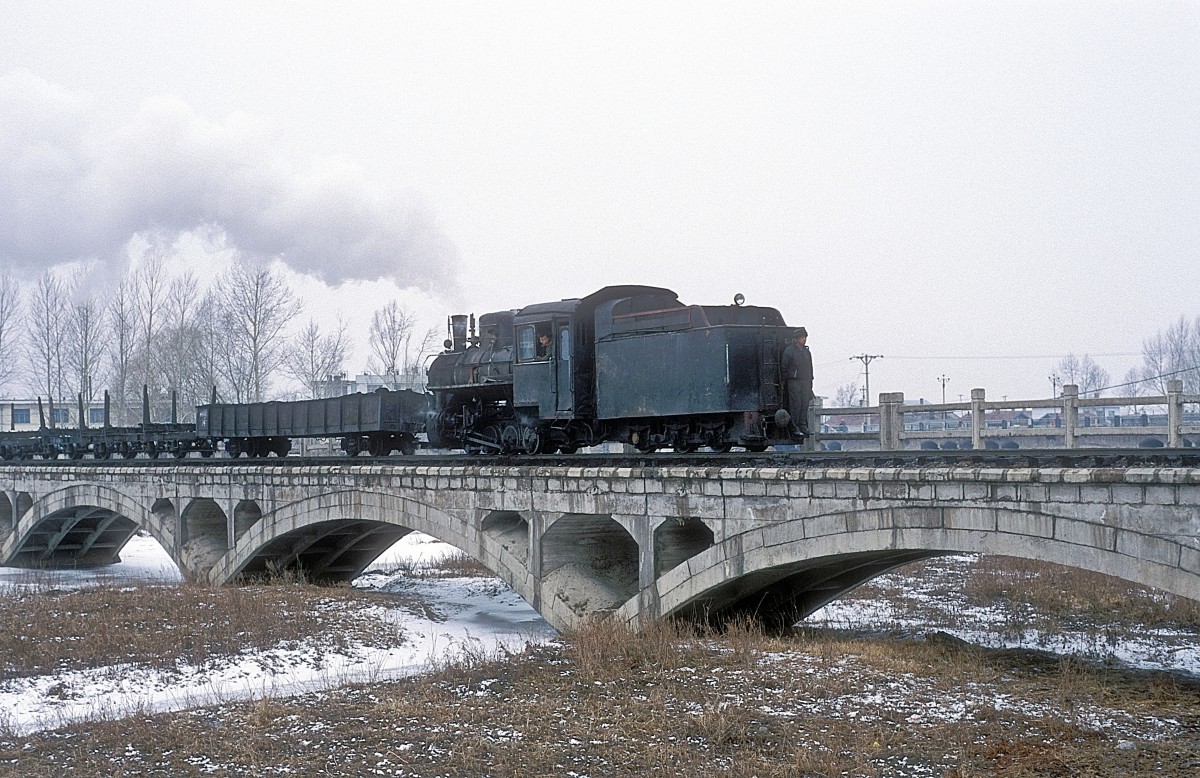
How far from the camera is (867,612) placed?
23.4m

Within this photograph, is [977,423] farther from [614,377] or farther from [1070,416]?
[614,377]

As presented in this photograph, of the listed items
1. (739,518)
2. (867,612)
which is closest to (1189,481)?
(739,518)

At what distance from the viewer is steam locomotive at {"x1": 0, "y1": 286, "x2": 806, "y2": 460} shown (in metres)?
18.4

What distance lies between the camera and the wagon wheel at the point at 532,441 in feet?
73.0

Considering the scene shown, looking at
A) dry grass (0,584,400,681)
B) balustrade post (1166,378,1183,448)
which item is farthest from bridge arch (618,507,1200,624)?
dry grass (0,584,400,681)

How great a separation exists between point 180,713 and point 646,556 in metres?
7.12

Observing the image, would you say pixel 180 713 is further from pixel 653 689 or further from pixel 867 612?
pixel 867 612

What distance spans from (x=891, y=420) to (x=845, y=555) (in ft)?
12.9

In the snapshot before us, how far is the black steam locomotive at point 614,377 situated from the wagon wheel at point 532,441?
0.02 meters

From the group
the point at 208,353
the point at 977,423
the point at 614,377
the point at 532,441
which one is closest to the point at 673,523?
the point at 614,377

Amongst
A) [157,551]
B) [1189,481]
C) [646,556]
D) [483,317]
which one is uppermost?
[483,317]

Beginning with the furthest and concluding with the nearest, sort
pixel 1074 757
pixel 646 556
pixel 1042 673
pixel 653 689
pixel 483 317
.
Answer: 1. pixel 483 317
2. pixel 646 556
3. pixel 1042 673
4. pixel 653 689
5. pixel 1074 757

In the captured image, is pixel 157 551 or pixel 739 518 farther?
pixel 157 551

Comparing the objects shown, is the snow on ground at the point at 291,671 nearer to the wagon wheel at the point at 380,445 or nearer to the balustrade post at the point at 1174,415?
the wagon wheel at the point at 380,445
